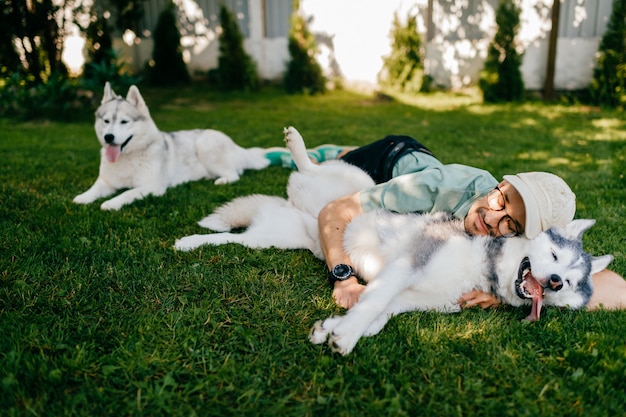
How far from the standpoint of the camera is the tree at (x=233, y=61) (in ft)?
39.0

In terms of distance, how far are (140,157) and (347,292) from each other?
2.92 m

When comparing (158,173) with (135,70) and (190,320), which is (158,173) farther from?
(135,70)

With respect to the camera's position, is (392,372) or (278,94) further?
(278,94)

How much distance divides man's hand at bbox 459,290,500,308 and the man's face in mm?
332

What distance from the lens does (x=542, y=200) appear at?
227 cm

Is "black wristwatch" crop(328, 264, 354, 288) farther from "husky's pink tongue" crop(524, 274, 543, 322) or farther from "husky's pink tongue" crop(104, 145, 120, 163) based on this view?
"husky's pink tongue" crop(104, 145, 120, 163)

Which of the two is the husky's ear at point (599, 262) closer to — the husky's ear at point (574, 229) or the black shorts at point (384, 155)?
the husky's ear at point (574, 229)

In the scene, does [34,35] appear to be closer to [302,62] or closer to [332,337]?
[302,62]

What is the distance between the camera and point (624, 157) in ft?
18.7

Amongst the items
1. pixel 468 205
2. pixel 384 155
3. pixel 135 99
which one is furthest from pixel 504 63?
pixel 468 205

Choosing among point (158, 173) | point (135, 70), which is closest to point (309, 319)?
point (158, 173)

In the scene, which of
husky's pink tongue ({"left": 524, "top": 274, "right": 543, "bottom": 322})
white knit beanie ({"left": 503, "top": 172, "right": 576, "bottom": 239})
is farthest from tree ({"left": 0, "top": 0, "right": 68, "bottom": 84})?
husky's pink tongue ({"left": 524, "top": 274, "right": 543, "bottom": 322})

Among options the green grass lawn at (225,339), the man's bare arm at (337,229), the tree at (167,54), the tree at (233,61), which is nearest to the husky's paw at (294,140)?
the man's bare arm at (337,229)

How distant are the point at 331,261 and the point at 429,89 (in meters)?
9.60
